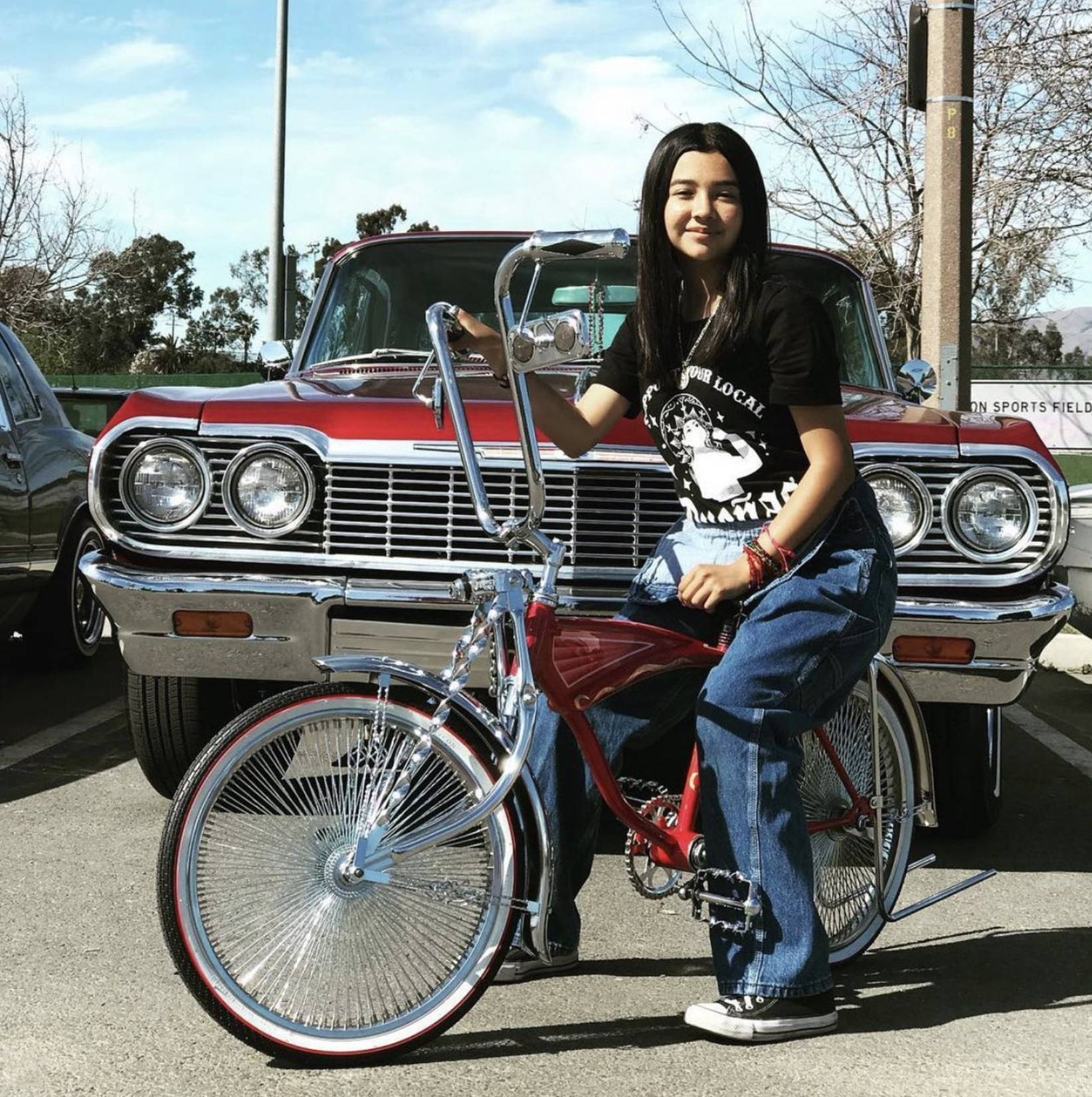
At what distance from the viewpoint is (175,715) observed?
452 centimetres

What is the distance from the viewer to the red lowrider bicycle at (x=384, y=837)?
9.66ft

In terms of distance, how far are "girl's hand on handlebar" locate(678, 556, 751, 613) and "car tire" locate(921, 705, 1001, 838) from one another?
1630 millimetres

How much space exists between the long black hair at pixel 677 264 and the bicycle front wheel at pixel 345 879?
89 centimetres

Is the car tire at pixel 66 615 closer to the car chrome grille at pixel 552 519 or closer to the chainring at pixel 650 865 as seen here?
the car chrome grille at pixel 552 519

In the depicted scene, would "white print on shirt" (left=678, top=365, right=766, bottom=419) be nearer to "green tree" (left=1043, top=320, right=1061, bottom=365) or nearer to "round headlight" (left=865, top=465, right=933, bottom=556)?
"round headlight" (left=865, top=465, right=933, bottom=556)

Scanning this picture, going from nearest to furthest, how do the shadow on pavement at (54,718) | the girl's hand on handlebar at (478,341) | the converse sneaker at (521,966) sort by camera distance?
the girl's hand on handlebar at (478,341) < the converse sneaker at (521,966) < the shadow on pavement at (54,718)

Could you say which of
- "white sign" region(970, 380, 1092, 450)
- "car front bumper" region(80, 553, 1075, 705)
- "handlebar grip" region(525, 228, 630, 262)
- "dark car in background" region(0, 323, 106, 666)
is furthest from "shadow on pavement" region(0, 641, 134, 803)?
"white sign" region(970, 380, 1092, 450)

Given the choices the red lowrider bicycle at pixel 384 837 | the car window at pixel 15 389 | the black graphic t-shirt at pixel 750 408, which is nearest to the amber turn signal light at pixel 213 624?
the red lowrider bicycle at pixel 384 837

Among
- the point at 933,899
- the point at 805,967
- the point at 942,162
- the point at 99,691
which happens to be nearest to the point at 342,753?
the point at 805,967

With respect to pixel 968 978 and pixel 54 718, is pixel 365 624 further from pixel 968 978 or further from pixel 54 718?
pixel 54 718

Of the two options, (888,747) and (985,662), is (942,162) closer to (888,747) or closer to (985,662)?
Result: (985,662)

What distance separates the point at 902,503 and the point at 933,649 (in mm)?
393

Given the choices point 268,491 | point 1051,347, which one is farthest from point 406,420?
point 1051,347

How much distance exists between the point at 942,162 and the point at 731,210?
16.2 feet
